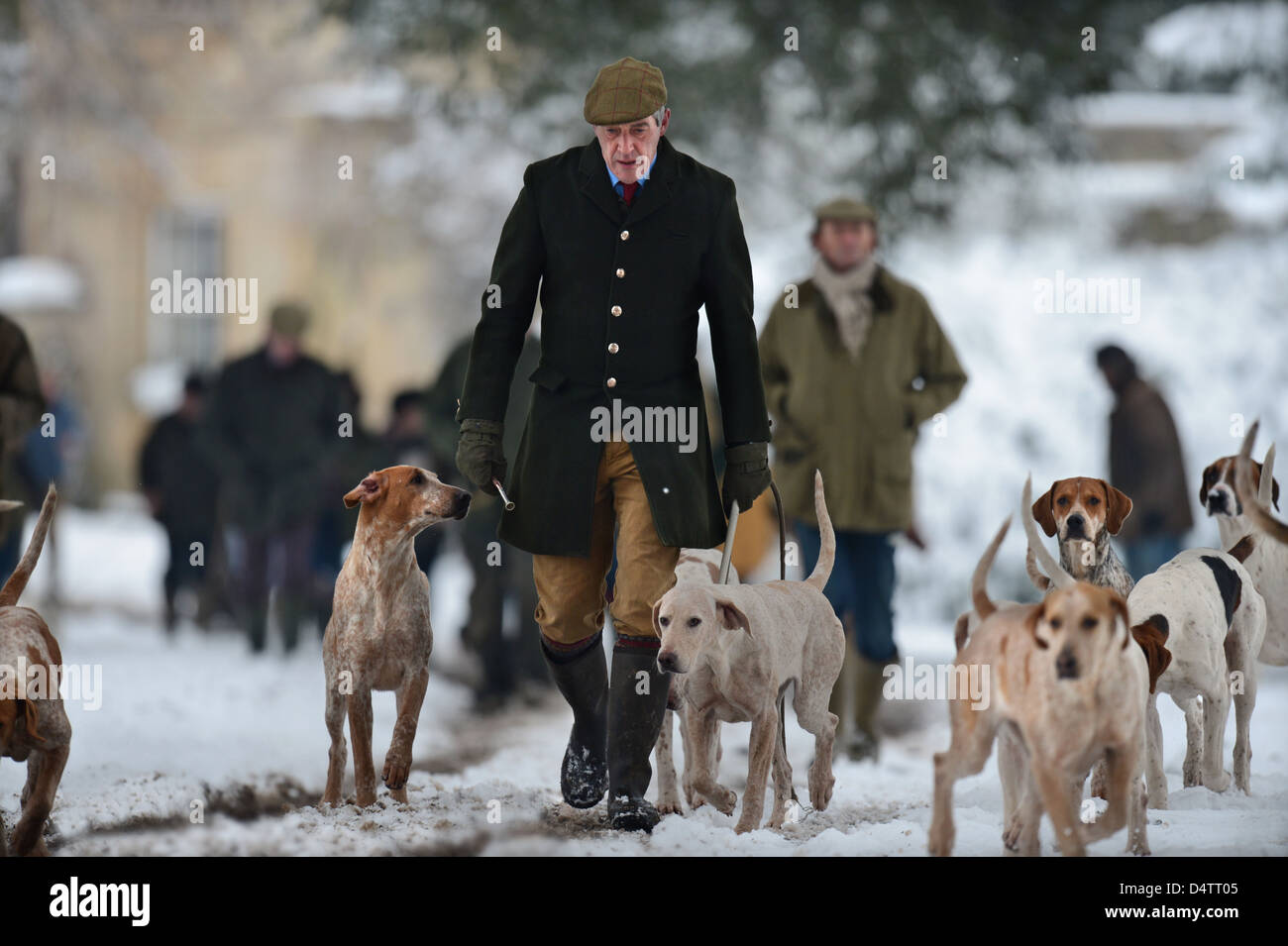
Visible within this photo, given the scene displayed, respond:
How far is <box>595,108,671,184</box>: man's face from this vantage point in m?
4.71

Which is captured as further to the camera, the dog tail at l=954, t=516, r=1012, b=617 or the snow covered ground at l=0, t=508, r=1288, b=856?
the snow covered ground at l=0, t=508, r=1288, b=856

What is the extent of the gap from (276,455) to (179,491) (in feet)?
5.37

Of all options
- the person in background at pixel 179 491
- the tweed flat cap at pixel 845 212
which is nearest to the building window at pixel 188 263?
the person in background at pixel 179 491

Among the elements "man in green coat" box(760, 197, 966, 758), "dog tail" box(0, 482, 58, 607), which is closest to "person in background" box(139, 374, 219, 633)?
"man in green coat" box(760, 197, 966, 758)

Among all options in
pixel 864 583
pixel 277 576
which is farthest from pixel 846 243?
pixel 277 576

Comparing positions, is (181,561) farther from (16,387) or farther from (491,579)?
(16,387)

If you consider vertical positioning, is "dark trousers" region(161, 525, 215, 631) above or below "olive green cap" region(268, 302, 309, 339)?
below

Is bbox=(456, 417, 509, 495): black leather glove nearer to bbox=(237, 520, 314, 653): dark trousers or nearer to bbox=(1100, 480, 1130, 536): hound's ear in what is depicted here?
bbox=(1100, 480, 1130, 536): hound's ear

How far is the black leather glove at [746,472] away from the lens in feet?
15.8

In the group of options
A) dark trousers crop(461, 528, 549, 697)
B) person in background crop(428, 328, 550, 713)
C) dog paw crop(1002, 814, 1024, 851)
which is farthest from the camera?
dark trousers crop(461, 528, 549, 697)

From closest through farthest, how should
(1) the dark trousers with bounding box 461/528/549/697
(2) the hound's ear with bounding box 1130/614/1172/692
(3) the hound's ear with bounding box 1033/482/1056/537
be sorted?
(2) the hound's ear with bounding box 1130/614/1172/692
(3) the hound's ear with bounding box 1033/482/1056/537
(1) the dark trousers with bounding box 461/528/549/697

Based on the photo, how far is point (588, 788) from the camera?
5.05m

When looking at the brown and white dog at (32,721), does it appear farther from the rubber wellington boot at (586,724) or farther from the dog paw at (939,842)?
the dog paw at (939,842)

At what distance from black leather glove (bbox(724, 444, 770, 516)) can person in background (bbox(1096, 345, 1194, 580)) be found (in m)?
4.60
